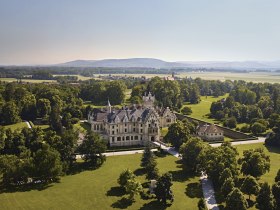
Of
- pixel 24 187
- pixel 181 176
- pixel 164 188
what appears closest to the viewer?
pixel 164 188

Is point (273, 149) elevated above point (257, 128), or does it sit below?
below

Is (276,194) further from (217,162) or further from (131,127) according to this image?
(131,127)

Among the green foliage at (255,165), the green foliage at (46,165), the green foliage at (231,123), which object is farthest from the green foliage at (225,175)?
the green foliage at (231,123)


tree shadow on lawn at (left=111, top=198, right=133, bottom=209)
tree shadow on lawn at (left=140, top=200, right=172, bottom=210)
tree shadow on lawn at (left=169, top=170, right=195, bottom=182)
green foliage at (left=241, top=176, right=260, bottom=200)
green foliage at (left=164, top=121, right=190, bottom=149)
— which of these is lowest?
tree shadow on lawn at (left=140, top=200, right=172, bottom=210)

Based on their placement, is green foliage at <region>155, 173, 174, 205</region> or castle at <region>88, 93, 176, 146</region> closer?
green foliage at <region>155, 173, 174, 205</region>

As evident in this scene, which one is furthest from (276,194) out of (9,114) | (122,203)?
(9,114)

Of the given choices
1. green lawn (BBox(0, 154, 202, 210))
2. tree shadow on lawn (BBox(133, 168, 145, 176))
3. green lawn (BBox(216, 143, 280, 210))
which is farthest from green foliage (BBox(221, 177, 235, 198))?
tree shadow on lawn (BBox(133, 168, 145, 176))

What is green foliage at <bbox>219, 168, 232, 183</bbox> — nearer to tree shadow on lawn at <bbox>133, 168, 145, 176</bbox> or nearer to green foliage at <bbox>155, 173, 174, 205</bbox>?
green foliage at <bbox>155, 173, 174, 205</bbox>

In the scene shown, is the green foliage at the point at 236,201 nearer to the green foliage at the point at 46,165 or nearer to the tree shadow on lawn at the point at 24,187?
the green foliage at the point at 46,165
